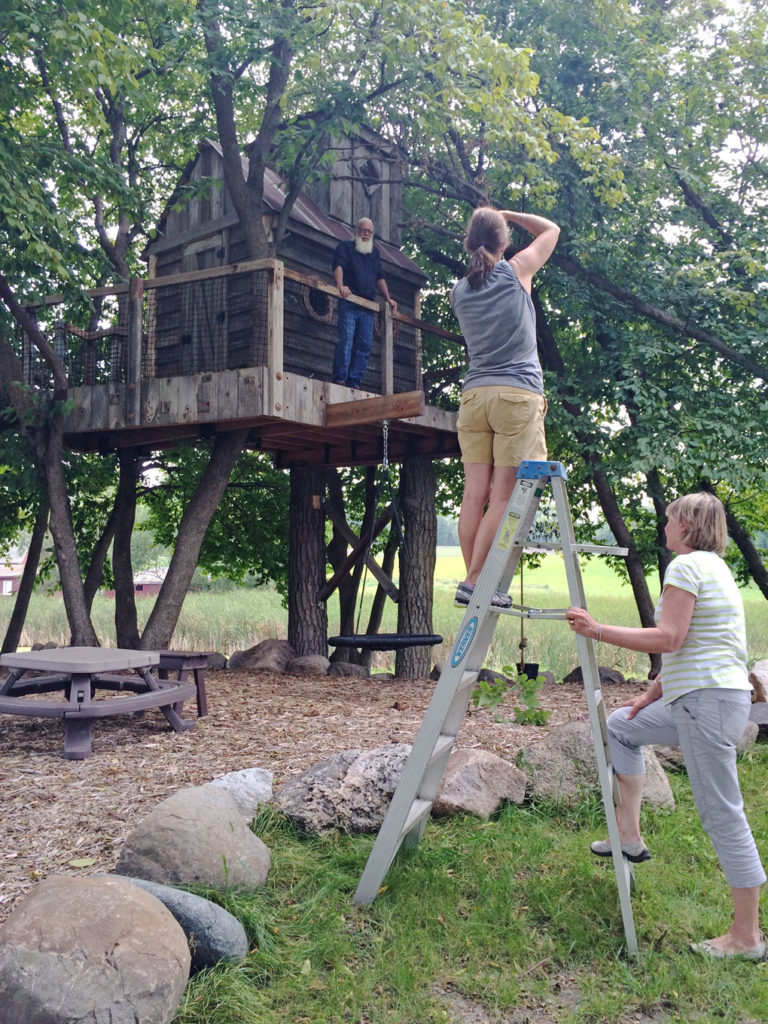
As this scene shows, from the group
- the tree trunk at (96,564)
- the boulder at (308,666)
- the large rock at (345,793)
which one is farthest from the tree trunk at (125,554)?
the large rock at (345,793)

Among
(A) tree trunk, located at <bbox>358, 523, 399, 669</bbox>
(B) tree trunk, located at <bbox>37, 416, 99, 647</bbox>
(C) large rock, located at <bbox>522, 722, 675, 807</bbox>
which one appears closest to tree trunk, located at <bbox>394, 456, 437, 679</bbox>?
(A) tree trunk, located at <bbox>358, 523, 399, 669</bbox>

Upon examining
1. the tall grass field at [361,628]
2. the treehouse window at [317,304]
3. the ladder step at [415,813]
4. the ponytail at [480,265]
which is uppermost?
the treehouse window at [317,304]

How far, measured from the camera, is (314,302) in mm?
11445

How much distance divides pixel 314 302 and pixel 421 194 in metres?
3.95

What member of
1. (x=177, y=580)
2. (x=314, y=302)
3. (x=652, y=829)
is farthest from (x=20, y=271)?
(x=652, y=829)

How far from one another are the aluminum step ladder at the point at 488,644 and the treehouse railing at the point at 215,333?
16.5 feet

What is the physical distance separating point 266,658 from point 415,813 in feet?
23.6

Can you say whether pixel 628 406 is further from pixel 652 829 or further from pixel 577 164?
pixel 652 829

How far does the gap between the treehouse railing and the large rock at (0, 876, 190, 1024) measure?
571 cm

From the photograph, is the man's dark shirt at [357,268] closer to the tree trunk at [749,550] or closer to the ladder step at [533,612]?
the tree trunk at [749,550]

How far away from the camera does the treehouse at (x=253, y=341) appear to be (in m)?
8.52

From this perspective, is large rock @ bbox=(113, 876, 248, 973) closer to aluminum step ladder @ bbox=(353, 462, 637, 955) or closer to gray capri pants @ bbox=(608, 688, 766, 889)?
aluminum step ladder @ bbox=(353, 462, 637, 955)

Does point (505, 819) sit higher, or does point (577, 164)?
point (577, 164)

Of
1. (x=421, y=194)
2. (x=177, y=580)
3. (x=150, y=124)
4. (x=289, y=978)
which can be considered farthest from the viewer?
(x=421, y=194)
